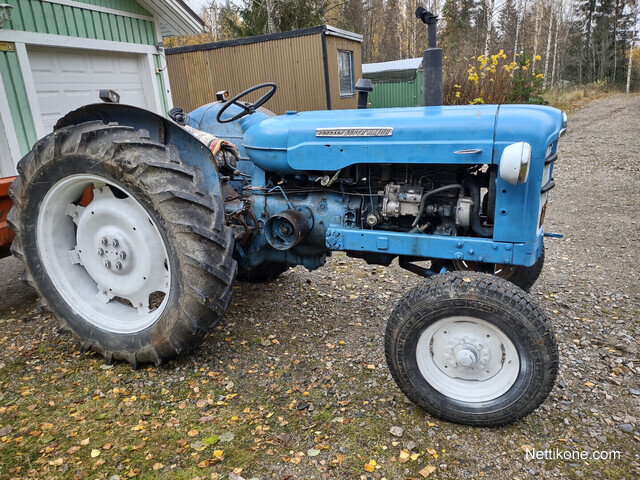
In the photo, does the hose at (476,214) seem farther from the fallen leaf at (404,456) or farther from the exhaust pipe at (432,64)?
the fallen leaf at (404,456)

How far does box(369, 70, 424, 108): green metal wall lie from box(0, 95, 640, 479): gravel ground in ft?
38.5

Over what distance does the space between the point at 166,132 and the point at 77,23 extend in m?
4.40

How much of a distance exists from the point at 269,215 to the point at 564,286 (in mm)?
2563

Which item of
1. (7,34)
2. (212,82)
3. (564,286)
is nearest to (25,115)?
(7,34)

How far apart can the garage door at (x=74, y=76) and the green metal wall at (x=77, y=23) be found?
233 millimetres

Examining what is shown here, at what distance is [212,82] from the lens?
1220 centimetres

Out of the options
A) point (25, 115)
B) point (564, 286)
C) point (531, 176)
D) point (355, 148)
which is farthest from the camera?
point (25, 115)

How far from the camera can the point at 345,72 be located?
1276cm

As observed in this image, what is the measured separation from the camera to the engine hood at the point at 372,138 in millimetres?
2335

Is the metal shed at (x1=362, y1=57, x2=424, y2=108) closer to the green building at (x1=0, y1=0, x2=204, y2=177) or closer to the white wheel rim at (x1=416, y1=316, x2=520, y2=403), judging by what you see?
the green building at (x1=0, y1=0, x2=204, y2=177)

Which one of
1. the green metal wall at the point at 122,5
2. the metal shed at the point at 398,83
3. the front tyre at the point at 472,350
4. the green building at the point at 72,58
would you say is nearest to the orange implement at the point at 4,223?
the green building at the point at 72,58

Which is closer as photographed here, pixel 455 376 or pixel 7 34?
pixel 455 376

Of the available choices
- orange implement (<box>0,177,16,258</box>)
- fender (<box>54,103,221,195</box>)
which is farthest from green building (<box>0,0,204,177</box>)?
fender (<box>54,103,221,195</box>)

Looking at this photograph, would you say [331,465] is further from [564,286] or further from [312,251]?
[564,286]
